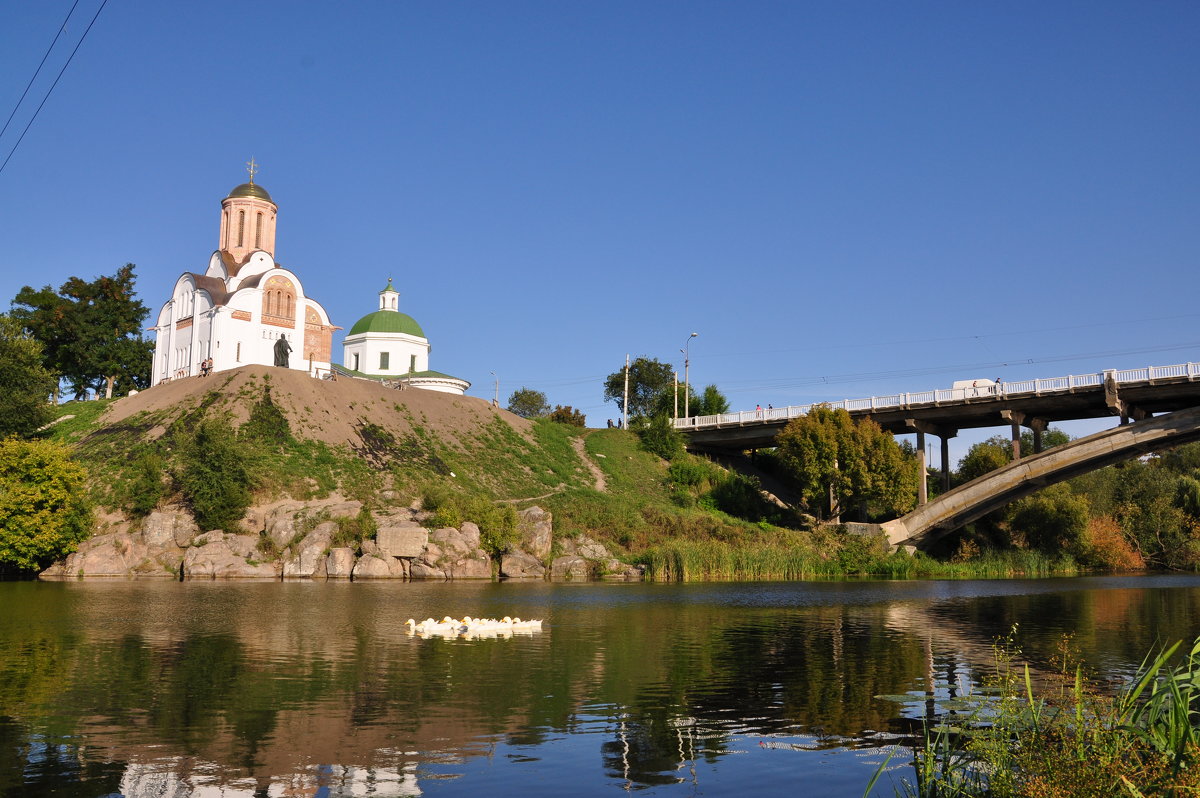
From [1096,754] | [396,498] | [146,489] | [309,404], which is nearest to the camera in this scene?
[1096,754]

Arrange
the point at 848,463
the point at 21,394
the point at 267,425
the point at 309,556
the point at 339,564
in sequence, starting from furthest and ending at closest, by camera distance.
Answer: the point at 848,463, the point at 267,425, the point at 21,394, the point at 309,556, the point at 339,564

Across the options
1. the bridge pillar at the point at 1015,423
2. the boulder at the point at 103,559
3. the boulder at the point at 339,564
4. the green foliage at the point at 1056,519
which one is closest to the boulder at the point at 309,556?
the boulder at the point at 339,564

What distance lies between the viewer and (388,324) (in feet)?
327

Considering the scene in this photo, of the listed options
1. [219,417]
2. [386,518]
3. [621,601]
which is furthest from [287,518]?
[621,601]

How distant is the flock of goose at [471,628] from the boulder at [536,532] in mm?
27467

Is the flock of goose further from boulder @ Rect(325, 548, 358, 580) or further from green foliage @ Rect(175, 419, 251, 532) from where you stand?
green foliage @ Rect(175, 419, 251, 532)

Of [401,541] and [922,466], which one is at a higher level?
[922,466]

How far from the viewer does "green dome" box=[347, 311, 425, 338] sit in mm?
99562

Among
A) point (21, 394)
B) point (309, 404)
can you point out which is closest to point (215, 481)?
point (21, 394)

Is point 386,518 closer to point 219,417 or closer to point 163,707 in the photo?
point 219,417

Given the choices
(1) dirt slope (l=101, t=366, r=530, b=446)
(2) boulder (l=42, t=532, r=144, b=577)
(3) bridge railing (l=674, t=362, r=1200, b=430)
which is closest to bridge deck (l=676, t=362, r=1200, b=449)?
(3) bridge railing (l=674, t=362, r=1200, b=430)

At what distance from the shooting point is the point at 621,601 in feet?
116

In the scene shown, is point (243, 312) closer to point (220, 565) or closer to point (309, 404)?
point (309, 404)

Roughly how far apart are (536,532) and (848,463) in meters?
23.9
